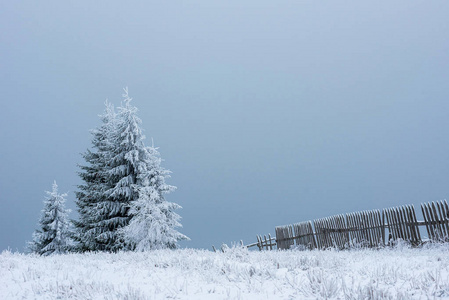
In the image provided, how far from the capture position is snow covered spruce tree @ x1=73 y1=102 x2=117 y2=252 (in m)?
20.2

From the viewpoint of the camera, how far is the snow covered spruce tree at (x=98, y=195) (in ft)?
66.2

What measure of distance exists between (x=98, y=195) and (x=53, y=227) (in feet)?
26.7

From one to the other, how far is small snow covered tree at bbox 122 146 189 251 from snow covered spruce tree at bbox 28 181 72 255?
1078 cm

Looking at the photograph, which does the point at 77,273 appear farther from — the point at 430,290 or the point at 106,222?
the point at 106,222

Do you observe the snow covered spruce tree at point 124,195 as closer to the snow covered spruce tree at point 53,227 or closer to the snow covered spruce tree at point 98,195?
the snow covered spruce tree at point 98,195

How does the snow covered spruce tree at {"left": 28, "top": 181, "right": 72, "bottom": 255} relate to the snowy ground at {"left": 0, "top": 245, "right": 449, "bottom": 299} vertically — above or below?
above

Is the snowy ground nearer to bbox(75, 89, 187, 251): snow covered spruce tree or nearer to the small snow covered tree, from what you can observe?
the small snow covered tree

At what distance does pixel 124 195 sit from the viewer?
20531 mm

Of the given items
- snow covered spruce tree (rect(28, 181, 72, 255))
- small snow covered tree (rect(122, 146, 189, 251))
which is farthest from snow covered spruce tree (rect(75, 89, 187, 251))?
snow covered spruce tree (rect(28, 181, 72, 255))

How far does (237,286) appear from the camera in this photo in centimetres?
513

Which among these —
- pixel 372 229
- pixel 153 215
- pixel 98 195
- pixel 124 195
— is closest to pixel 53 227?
pixel 98 195

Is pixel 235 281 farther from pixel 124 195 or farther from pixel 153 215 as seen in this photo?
pixel 124 195

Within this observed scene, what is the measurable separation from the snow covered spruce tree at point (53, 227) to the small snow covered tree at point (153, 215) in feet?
35.4

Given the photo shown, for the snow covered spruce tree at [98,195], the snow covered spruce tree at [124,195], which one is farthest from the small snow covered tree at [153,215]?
the snow covered spruce tree at [98,195]
